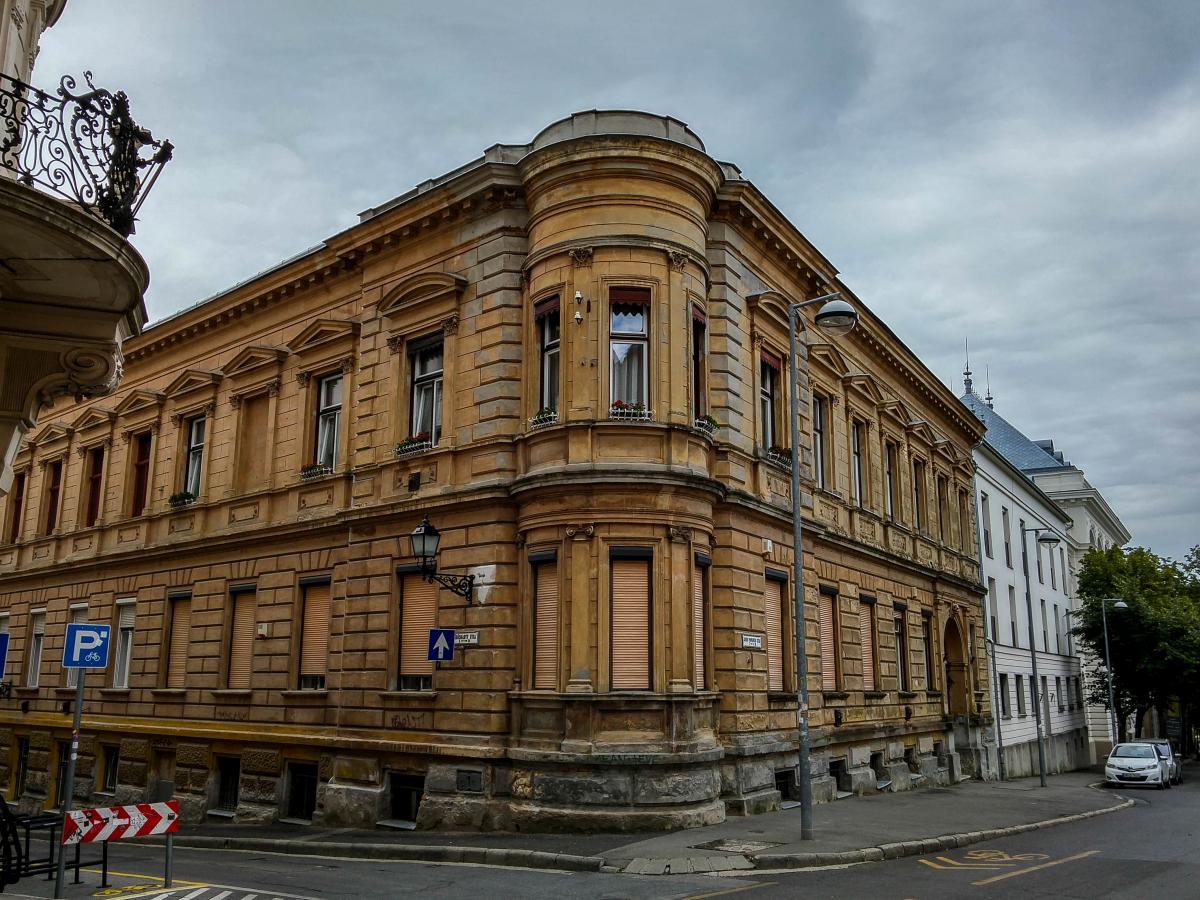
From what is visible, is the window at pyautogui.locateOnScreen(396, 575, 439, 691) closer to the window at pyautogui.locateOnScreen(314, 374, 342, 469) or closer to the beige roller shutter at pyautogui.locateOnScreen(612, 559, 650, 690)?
the beige roller shutter at pyautogui.locateOnScreen(612, 559, 650, 690)

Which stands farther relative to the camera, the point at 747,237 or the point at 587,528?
the point at 747,237

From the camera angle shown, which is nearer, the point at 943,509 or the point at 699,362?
the point at 699,362

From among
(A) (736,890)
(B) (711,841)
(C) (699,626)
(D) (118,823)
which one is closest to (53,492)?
(D) (118,823)

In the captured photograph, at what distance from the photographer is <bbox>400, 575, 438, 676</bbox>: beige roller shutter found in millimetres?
18328

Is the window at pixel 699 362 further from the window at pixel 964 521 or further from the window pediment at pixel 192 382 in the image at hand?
the window at pixel 964 521

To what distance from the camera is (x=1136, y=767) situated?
31.3 metres

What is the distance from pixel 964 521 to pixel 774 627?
675 inches

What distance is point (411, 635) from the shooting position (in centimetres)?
1862

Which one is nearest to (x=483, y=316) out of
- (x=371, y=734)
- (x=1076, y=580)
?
(x=371, y=734)

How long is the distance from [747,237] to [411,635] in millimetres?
9991

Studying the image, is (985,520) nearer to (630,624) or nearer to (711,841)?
(630,624)

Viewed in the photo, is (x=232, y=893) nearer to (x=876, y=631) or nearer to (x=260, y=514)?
(x=260, y=514)

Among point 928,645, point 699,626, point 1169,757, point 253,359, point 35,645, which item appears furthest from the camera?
point 1169,757

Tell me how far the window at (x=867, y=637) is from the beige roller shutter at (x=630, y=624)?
927 centimetres
